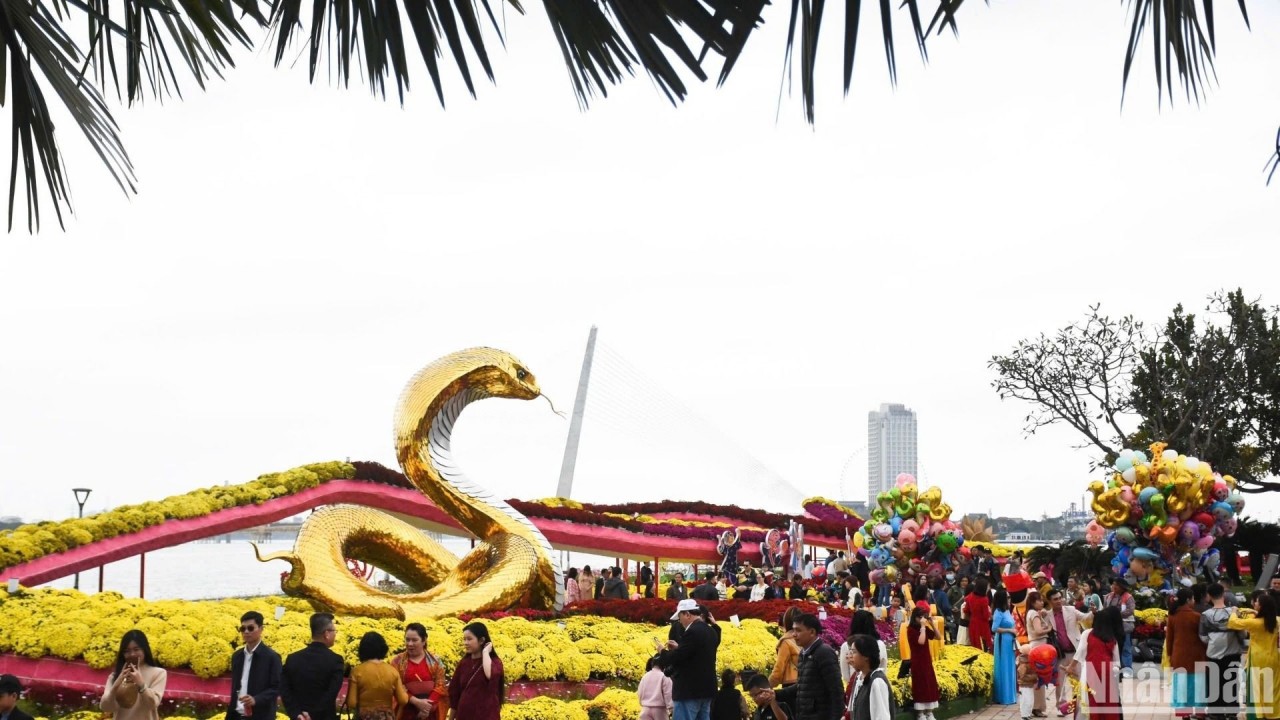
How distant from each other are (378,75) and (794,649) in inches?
246

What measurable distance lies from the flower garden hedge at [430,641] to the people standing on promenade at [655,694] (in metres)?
1.17

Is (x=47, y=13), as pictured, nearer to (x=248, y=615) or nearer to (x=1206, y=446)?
(x=248, y=615)

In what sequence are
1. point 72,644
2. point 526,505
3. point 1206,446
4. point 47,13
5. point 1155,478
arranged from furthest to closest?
point 1206,446, point 526,505, point 1155,478, point 72,644, point 47,13

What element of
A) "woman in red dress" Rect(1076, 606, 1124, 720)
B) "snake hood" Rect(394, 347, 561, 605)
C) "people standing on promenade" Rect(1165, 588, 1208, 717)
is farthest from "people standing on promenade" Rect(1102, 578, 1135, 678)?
"snake hood" Rect(394, 347, 561, 605)

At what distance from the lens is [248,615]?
24.2 feet

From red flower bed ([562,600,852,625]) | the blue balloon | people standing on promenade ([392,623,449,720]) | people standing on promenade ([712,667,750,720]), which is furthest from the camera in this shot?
the blue balloon

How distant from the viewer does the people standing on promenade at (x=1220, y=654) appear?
32.2ft

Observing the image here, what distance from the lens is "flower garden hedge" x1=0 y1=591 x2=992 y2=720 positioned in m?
10.7

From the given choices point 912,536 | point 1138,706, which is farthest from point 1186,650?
point 912,536

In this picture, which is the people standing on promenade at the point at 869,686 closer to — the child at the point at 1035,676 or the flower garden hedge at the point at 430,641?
the flower garden hedge at the point at 430,641

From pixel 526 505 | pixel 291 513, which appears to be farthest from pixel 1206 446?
pixel 291 513

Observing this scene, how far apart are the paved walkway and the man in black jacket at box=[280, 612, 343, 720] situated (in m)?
6.99

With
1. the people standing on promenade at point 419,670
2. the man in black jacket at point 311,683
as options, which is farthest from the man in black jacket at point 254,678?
the people standing on promenade at point 419,670

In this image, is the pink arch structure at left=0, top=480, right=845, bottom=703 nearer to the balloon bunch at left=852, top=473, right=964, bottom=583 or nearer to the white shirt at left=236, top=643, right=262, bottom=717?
the white shirt at left=236, top=643, right=262, bottom=717
